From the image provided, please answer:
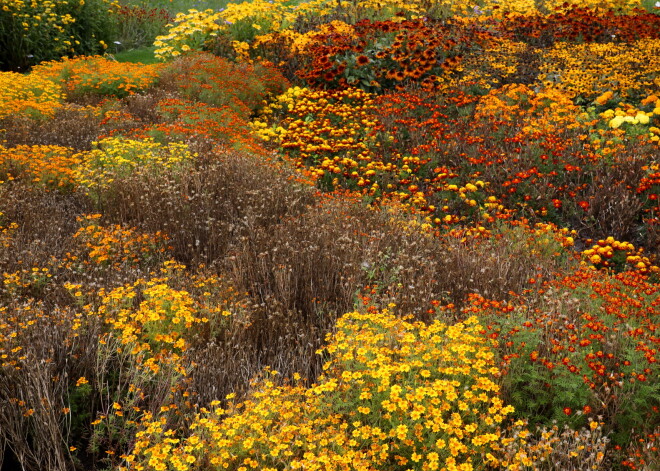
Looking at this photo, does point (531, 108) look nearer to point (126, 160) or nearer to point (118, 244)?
point (126, 160)

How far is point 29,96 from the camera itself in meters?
9.02

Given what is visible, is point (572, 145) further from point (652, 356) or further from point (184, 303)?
point (184, 303)

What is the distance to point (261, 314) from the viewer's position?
428cm

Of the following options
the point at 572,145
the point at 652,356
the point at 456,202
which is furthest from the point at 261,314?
the point at 572,145

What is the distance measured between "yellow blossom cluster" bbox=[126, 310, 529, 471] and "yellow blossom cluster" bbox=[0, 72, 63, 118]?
672 centimetres

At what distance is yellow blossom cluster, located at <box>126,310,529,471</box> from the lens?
8.72 feet

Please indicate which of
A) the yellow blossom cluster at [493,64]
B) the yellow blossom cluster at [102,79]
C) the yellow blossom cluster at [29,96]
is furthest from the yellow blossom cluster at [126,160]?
the yellow blossom cluster at [493,64]

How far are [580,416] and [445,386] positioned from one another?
771mm

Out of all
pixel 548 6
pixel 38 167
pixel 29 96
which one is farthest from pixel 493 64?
pixel 29 96

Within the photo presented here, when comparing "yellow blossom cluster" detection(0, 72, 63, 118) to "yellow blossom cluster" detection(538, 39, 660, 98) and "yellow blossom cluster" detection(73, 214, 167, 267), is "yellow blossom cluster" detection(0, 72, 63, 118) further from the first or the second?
"yellow blossom cluster" detection(538, 39, 660, 98)

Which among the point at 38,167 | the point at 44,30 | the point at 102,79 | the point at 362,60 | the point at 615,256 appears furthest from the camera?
the point at 44,30

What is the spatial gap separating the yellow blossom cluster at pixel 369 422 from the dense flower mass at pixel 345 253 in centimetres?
2

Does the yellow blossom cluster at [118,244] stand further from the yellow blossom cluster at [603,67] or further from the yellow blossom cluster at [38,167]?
the yellow blossom cluster at [603,67]

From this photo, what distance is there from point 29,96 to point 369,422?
811 centimetres
